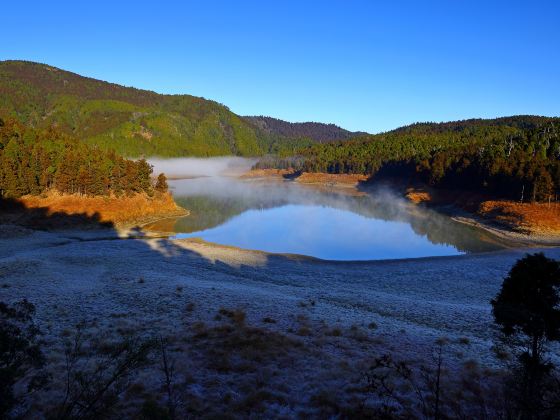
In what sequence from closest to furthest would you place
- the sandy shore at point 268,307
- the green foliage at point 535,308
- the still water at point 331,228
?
the green foliage at point 535,308, the sandy shore at point 268,307, the still water at point 331,228

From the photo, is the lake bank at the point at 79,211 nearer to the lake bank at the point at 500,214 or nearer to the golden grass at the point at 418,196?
the lake bank at the point at 500,214

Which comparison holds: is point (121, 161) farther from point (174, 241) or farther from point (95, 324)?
point (95, 324)

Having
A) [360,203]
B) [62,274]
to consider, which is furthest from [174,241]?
[360,203]

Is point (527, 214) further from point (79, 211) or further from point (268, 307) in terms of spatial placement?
point (79, 211)

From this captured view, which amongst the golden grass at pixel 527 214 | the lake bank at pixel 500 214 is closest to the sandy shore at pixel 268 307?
the lake bank at pixel 500 214

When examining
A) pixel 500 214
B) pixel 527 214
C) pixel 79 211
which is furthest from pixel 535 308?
pixel 500 214

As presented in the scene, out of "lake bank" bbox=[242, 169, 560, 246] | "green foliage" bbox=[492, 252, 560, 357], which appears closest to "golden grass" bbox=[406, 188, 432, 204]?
"lake bank" bbox=[242, 169, 560, 246]

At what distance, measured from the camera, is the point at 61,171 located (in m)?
70.4

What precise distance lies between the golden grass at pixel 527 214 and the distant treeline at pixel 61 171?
2577 inches

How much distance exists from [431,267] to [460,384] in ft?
89.1

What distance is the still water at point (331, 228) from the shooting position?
5193cm

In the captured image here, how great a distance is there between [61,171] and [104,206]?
39.9 ft

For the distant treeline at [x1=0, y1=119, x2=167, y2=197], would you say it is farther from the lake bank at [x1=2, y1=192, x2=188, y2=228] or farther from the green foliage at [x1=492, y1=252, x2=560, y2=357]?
the green foliage at [x1=492, y1=252, x2=560, y2=357]

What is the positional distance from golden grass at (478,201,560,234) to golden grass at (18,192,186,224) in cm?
6067
